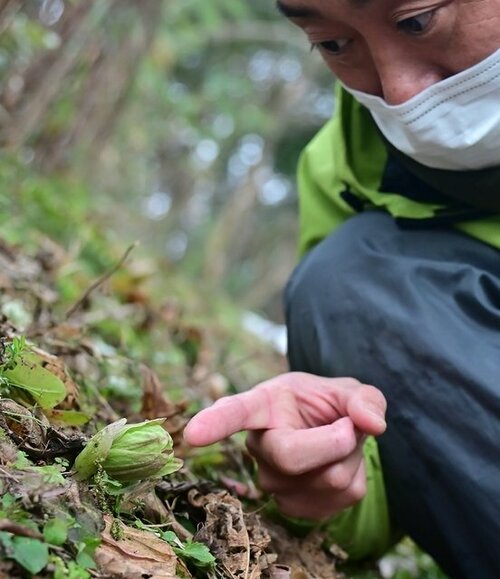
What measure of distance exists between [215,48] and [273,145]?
180 centimetres

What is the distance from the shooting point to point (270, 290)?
1281 cm

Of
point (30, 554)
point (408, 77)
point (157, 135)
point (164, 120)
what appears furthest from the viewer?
point (157, 135)

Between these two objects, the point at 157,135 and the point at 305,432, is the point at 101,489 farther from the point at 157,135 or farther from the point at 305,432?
the point at 157,135

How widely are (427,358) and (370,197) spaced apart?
0.52 metres

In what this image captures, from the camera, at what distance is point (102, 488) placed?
38.4 inches

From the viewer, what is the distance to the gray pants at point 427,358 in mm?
1308

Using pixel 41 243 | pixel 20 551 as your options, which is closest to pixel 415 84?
pixel 20 551

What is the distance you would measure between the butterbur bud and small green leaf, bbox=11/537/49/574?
200mm

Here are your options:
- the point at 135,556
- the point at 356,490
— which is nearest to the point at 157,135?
the point at 356,490

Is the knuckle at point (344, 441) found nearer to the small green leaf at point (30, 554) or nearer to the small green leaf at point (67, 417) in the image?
the small green leaf at point (67, 417)

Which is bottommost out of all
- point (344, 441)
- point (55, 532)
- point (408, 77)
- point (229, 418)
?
point (344, 441)

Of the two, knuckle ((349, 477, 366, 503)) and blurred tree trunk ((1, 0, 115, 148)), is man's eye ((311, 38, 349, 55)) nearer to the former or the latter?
knuckle ((349, 477, 366, 503))

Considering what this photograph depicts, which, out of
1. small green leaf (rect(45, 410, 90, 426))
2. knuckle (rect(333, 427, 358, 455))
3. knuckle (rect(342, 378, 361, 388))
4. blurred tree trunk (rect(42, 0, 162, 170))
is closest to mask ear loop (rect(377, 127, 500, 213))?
knuckle (rect(342, 378, 361, 388))

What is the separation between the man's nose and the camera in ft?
4.56
